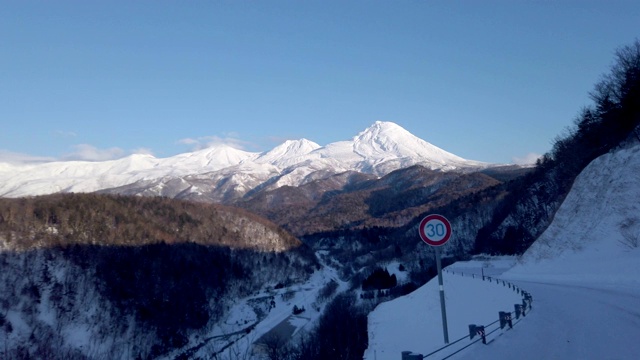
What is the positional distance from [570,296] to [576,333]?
8.76 metres

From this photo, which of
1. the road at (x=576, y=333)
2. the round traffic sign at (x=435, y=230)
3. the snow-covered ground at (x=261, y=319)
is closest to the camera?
the road at (x=576, y=333)

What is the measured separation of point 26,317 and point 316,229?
147846mm

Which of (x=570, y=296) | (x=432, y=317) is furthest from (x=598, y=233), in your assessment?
(x=570, y=296)

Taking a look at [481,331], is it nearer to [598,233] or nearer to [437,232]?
[437,232]

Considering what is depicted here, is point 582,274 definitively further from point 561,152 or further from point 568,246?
point 561,152

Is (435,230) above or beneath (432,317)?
above

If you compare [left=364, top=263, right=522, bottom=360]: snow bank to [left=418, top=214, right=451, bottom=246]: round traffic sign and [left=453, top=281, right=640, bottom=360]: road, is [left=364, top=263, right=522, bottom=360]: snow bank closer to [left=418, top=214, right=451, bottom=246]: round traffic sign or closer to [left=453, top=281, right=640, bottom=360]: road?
[left=453, top=281, right=640, bottom=360]: road

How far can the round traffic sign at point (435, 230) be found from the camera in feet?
35.2

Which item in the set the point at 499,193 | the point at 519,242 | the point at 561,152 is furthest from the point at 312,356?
the point at 499,193

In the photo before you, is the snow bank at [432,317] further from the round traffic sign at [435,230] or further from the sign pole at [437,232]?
the round traffic sign at [435,230]

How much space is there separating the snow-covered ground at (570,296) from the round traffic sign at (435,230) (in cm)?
260

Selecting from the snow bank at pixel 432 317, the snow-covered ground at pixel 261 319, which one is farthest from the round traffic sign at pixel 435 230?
the snow-covered ground at pixel 261 319

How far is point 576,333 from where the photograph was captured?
11.9 m

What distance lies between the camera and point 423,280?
68812 mm
